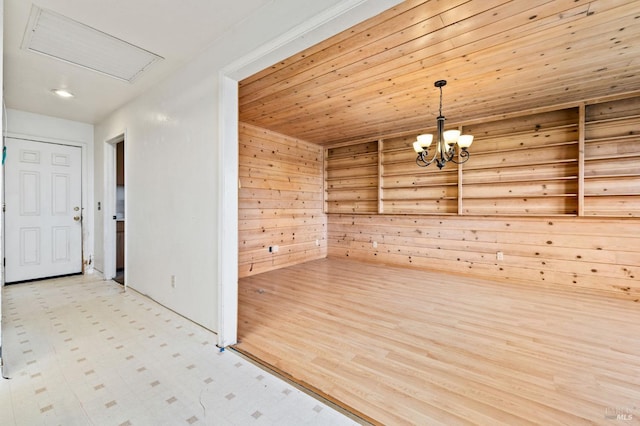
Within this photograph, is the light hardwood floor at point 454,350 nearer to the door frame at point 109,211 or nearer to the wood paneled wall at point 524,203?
the wood paneled wall at point 524,203

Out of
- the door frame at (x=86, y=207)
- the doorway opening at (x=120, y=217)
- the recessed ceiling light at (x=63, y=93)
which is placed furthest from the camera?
the doorway opening at (x=120, y=217)

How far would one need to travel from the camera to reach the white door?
3963mm

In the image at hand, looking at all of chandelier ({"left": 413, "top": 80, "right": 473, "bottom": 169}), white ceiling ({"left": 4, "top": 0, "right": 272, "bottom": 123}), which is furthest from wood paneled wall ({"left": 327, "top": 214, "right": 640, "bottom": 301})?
white ceiling ({"left": 4, "top": 0, "right": 272, "bottom": 123})

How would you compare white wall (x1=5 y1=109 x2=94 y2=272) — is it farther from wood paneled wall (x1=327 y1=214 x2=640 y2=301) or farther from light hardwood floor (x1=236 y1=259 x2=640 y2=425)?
wood paneled wall (x1=327 y1=214 x2=640 y2=301)

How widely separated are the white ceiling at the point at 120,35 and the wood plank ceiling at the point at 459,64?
2.32ft

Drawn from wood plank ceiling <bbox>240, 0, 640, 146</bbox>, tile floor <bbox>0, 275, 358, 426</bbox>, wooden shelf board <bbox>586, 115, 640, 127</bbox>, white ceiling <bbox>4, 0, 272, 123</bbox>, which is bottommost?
tile floor <bbox>0, 275, 358, 426</bbox>

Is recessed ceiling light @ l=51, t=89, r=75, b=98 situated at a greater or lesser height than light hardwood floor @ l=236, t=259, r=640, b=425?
greater

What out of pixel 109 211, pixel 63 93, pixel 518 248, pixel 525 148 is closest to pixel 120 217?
pixel 109 211

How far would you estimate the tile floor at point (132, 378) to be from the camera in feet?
5.08

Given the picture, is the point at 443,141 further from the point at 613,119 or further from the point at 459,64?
the point at 613,119

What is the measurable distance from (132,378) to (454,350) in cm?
233

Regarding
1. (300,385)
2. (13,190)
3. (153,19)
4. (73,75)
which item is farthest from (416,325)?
(13,190)
